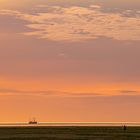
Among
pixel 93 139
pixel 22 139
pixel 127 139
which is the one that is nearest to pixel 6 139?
pixel 22 139

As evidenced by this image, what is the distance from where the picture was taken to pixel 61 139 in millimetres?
81750

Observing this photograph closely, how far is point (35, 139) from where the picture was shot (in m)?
81.2

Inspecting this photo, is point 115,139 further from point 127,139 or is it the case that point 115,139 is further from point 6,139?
point 6,139

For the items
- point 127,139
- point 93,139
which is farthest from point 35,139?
point 127,139

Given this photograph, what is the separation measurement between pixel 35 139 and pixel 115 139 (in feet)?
41.3

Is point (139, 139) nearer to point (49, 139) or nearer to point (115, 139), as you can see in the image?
point (115, 139)

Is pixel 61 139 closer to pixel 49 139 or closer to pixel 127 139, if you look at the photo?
pixel 49 139

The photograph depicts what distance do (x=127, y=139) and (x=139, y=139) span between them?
185cm

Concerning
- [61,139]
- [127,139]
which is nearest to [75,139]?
[61,139]

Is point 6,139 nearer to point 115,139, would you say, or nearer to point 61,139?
point 61,139

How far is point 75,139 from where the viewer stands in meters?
81.9

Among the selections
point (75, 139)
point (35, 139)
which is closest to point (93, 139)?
point (75, 139)

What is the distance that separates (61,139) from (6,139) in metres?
8.69

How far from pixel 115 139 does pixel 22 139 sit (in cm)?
1462
